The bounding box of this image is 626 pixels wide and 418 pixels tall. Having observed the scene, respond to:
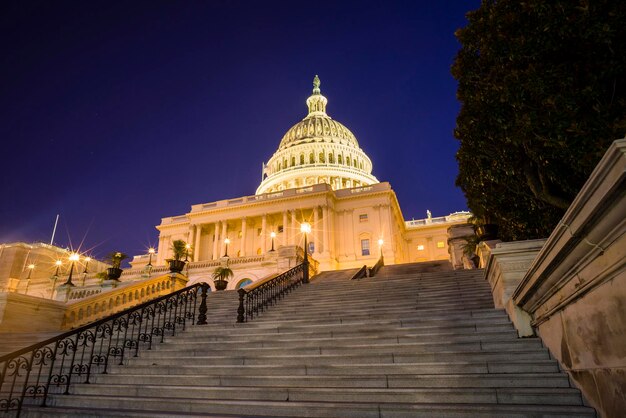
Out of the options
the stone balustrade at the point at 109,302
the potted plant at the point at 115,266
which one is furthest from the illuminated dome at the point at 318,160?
the stone balustrade at the point at 109,302

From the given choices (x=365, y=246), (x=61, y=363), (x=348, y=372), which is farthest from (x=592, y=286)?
(x=365, y=246)

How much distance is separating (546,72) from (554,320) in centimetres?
570

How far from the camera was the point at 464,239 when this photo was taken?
24.5 m

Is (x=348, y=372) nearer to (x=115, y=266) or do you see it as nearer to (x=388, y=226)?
(x=115, y=266)

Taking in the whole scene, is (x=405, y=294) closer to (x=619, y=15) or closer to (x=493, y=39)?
(x=493, y=39)

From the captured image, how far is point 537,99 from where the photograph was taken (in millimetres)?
8992

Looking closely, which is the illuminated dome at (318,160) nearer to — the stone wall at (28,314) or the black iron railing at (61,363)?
the stone wall at (28,314)

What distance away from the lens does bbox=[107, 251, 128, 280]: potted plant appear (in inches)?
858

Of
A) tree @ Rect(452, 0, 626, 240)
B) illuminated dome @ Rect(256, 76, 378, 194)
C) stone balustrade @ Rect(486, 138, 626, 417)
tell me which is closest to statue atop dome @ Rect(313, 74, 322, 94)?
illuminated dome @ Rect(256, 76, 378, 194)

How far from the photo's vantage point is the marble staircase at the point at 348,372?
5.44 metres

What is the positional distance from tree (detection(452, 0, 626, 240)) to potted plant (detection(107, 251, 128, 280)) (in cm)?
1852

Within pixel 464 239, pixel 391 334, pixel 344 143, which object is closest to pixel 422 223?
pixel 344 143

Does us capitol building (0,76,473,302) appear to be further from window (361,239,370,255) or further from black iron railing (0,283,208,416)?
black iron railing (0,283,208,416)

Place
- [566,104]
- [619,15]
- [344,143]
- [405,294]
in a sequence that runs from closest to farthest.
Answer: [619,15], [566,104], [405,294], [344,143]
